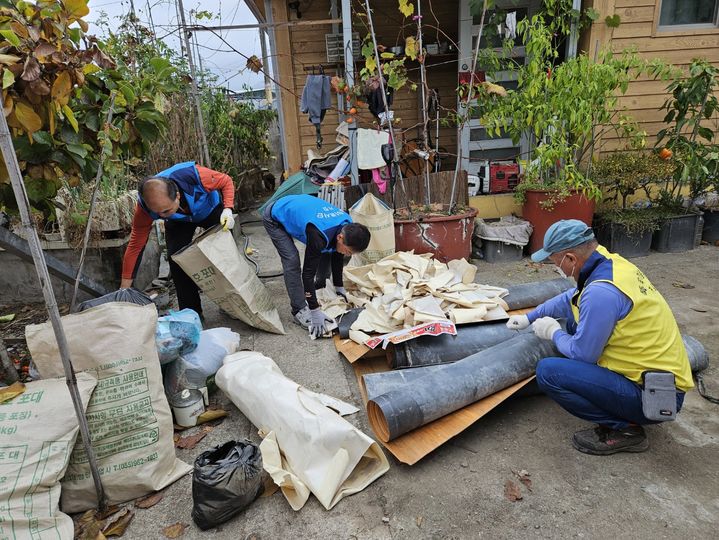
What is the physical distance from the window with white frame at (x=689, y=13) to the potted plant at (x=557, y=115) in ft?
4.76

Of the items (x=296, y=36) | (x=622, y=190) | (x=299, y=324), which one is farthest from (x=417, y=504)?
(x=296, y=36)

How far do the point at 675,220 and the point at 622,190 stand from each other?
2.22 ft

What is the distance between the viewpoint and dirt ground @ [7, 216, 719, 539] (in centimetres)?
191

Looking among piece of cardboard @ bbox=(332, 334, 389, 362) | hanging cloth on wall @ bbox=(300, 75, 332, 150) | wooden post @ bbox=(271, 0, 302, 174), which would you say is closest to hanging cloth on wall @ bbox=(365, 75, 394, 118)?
hanging cloth on wall @ bbox=(300, 75, 332, 150)

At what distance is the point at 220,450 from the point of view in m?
2.08

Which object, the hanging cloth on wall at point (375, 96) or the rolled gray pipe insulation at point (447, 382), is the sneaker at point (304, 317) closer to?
the rolled gray pipe insulation at point (447, 382)

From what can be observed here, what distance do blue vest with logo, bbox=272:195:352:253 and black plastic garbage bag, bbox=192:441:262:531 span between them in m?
1.84

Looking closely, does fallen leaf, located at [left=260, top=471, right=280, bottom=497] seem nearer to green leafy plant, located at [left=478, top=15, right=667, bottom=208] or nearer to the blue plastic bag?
the blue plastic bag

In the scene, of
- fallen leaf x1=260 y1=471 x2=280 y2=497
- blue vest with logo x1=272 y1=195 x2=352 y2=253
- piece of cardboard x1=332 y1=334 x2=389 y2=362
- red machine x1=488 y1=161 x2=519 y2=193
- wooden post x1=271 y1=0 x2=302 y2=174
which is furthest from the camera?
wooden post x1=271 y1=0 x2=302 y2=174

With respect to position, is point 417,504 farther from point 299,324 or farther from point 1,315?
point 1,315

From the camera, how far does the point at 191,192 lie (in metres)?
3.43

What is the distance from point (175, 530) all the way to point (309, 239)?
2.06m

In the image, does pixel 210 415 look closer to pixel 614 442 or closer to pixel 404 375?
pixel 404 375

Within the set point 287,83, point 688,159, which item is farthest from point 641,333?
point 287,83
